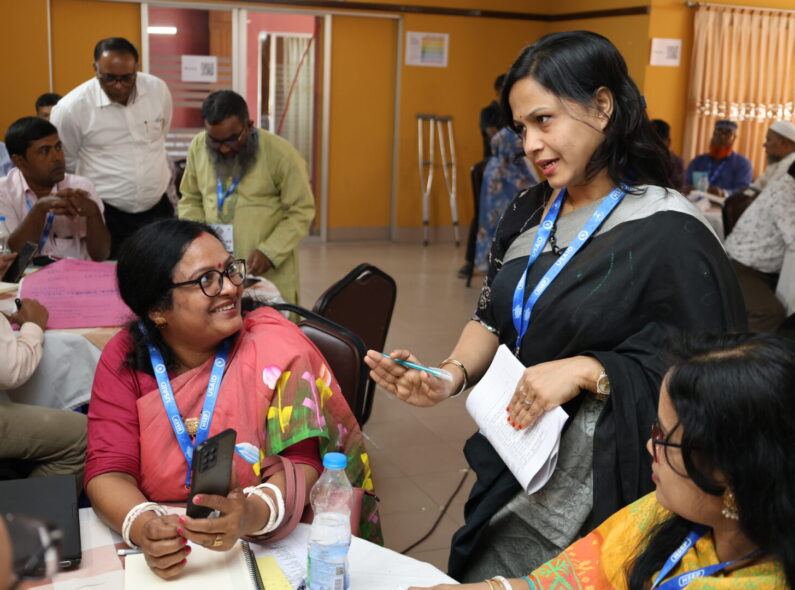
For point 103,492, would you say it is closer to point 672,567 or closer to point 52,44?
point 672,567

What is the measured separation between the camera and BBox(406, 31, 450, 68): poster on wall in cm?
932

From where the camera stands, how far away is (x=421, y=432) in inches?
165

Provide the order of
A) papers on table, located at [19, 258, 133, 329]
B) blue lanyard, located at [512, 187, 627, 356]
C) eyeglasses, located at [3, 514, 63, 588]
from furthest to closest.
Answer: papers on table, located at [19, 258, 133, 329], blue lanyard, located at [512, 187, 627, 356], eyeglasses, located at [3, 514, 63, 588]

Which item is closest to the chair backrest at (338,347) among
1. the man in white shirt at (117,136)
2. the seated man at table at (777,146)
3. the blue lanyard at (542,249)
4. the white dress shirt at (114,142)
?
the blue lanyard at (542,249)

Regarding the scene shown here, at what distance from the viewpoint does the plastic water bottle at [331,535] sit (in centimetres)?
131

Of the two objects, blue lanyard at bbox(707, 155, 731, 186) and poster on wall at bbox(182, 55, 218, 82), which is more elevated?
poster on wall at bbox(182, 55, 218, 82)

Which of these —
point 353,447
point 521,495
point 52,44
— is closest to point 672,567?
point 521,495

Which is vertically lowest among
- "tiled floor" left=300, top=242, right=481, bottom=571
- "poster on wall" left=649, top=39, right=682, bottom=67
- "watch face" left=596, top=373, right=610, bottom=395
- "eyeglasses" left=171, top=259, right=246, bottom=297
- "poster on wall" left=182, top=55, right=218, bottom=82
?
"tiled floor" left=300, top=242, right=481, bottom=571

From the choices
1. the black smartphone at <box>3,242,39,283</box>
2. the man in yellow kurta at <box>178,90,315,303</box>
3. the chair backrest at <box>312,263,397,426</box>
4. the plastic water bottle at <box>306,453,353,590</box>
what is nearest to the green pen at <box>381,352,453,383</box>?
the plastic water bottle at <box>306,453,353,590</box>

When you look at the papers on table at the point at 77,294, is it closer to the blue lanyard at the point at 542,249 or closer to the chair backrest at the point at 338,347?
the chair backrest at the point at 338,347

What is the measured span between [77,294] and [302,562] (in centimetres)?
197

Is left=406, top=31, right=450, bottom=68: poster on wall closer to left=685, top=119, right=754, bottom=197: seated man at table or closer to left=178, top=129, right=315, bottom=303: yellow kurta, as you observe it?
left=685, top=119, right=754, bottom=197: seated man at table

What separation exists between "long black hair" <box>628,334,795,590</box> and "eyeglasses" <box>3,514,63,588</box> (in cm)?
88

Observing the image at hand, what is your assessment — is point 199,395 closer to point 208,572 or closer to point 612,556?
point 208,572
